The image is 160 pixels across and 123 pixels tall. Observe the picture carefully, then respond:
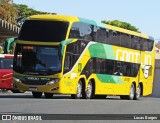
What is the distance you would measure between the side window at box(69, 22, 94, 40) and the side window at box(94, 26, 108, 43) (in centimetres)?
57

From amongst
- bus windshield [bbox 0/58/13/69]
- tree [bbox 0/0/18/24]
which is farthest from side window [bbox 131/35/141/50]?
tree [bbox 0/0/18/24]

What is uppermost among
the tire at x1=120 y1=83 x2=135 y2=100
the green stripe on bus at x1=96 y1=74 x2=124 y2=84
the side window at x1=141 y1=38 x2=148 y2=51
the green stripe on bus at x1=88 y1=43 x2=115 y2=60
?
the side window at x1=141 y1=38 x2=148 y2=51

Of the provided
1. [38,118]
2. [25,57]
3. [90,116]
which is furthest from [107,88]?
[38,118]

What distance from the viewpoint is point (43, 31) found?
25828 mm

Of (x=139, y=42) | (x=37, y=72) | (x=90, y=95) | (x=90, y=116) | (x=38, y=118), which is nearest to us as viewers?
(x=38, y=118)

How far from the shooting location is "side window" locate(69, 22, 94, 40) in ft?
85.8

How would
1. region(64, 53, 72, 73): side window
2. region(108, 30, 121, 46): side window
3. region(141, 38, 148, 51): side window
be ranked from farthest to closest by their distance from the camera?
region(141, 38, 148, 51): side window < region(108, 30, 121, 46): side window < region(64, 53, 72, 73): side window

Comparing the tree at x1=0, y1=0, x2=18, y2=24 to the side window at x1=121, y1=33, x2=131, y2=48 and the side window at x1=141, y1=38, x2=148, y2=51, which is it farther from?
the side window at x1=121, y1=33, x2=131, y2=48

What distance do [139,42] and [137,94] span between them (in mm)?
3100

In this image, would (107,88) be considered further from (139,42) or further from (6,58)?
(6,58)

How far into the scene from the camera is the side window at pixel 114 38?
30328mm

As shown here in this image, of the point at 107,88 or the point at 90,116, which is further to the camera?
the point at 107,88

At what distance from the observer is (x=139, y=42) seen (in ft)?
113

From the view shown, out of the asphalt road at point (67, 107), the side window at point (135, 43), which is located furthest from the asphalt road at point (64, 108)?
the side window at point (135, 43)
